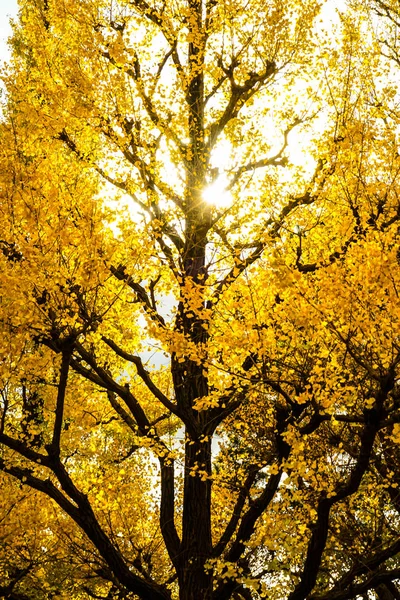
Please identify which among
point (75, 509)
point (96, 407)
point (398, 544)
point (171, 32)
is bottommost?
point (398, 544)

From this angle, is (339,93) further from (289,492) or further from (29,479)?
(29,479)

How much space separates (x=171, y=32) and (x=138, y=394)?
6616 mm

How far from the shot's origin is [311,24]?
1008 centimetres

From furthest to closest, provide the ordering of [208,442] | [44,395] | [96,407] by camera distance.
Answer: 1. [44,395]
2. [96,407]
3. [208,442]

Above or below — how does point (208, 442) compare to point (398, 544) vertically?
above

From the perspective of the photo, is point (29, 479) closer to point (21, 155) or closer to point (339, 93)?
point (21, 155)

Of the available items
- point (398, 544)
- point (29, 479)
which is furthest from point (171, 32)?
point (398, 544)

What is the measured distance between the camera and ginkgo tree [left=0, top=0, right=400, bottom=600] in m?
6.39

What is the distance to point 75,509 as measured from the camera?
717 cm

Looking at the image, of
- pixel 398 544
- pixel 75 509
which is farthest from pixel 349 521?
pixel 75 509

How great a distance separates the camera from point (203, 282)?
8.77 meters

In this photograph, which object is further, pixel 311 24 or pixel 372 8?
pixel 372 8

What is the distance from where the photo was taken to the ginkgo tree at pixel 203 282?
6395mm

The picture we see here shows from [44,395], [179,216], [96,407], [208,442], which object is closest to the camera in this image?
[208,442]
